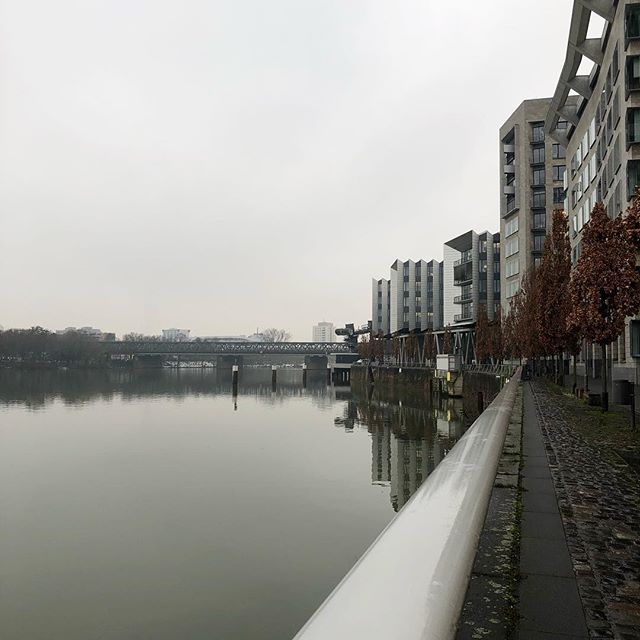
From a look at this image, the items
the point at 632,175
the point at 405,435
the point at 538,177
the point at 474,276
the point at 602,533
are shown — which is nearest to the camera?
the point at 602,533

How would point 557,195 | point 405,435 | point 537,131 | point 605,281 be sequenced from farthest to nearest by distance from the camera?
point 537,131, point 557,195, point 405,435, point 605,281

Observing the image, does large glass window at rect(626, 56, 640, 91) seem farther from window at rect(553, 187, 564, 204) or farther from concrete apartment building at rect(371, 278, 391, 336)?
concrete apartment building at rect(371, 278, 391, 336)

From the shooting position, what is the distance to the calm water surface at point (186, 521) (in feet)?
37.2

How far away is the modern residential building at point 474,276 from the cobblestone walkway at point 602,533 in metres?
82.0

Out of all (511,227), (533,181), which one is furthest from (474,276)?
(533,181)

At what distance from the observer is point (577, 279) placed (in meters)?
22.9

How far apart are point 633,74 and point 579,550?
35.8 metres

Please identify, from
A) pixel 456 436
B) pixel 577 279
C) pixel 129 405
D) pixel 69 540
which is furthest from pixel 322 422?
pixel 69 540

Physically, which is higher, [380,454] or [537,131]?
[537,131]

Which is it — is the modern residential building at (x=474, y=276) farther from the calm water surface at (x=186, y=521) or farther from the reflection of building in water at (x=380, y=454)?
the calm water surface at (x=186, y=521)

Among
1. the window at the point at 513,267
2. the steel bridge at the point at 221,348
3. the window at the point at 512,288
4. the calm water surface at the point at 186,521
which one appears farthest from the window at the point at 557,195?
the steel bridge at the point at 221,348

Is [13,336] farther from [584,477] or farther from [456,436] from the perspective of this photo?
[584,477]

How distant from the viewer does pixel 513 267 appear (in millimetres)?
77562

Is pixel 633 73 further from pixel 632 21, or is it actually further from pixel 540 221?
pixel 540 221
